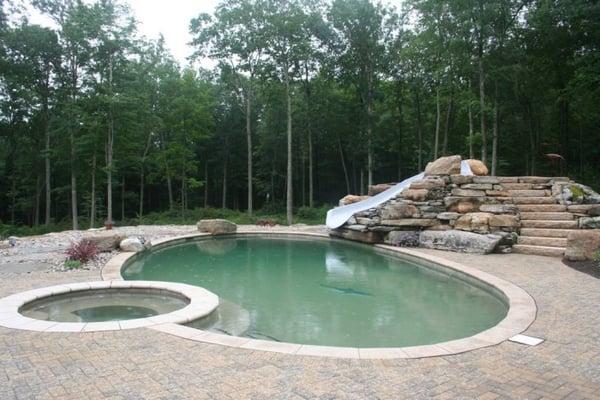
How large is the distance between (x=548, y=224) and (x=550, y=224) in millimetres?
38

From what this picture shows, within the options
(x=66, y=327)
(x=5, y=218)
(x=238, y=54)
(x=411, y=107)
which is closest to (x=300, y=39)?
(x=238, y=54)

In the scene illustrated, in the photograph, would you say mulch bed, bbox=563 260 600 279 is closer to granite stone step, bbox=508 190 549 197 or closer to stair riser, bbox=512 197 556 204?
stair riser, bbox=512 197 556 204

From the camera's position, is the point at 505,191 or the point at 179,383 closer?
the point at 179,383

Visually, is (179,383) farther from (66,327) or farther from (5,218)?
(5,218)

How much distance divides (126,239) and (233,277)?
3138 mm

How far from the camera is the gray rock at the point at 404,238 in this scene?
9820mm

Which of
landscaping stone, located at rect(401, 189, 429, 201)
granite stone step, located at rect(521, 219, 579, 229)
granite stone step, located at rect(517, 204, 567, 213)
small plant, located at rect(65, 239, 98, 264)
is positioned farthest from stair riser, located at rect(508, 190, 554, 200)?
small plant, located at rect(65, 239, 98, 264)

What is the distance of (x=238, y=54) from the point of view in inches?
672

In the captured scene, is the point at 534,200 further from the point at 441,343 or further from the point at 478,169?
the point at 441,343

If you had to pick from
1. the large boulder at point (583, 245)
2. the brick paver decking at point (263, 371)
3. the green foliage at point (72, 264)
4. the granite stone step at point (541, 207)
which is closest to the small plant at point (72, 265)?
the green foliage at point (72, 264)

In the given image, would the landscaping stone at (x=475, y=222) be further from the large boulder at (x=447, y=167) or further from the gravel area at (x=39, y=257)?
the gravel area at (x=39, y=257)

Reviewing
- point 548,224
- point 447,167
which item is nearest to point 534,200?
point 548,224

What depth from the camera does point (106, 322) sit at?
401 centimetres

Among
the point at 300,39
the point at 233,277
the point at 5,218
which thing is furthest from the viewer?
the point at 5,218
